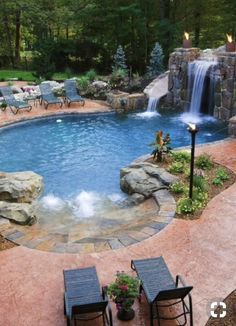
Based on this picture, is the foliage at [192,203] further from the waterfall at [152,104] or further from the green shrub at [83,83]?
the green shrub at [83,83]

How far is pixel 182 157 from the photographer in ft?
36.1

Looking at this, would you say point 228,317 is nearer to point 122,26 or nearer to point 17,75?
point 122,26

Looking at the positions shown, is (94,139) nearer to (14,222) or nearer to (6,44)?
(14,222)

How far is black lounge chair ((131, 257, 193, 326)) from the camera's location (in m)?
4.91

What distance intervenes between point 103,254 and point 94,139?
323 inches

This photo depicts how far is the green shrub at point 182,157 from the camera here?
35.7ft

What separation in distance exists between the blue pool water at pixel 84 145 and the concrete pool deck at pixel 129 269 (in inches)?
126

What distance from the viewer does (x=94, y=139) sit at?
14492mm

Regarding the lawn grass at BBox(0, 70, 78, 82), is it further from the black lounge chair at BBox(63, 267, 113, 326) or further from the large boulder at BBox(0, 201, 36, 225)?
the black lounge chair at BBox(63, 267, 113, 326)

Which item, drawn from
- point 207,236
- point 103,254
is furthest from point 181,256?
point 103,254

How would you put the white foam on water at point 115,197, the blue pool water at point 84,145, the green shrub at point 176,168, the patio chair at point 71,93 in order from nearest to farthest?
the white foam on water at point 115,197
the green shrub at point 176,168
the blue pool water at point 84,145
the patio chair at point 71,93

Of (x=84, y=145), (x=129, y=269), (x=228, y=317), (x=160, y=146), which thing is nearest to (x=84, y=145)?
(x=84, y=145)

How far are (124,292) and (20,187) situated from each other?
17.1 feet

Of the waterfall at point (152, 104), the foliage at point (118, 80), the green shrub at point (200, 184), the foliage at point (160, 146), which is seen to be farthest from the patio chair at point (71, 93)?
the green shrub at point (200, 184)
